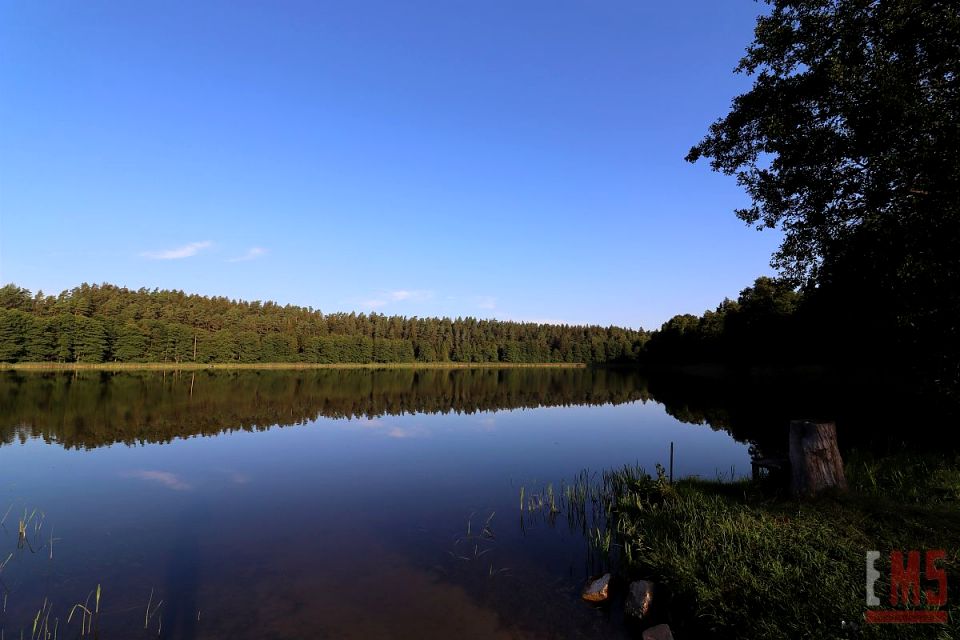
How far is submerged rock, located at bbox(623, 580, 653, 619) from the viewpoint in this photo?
9.49m

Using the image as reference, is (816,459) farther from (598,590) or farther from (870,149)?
(870,149)

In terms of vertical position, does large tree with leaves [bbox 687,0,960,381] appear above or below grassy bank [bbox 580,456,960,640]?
above

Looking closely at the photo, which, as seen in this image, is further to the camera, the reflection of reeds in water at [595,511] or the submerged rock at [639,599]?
the reflection of reeds in water at [595,511]

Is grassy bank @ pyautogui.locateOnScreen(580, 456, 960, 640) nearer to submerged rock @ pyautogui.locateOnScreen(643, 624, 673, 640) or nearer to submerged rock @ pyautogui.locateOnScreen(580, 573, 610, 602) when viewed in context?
submerged rock @ pyautogui.locateOnScreen(643, 624, 673, 640)

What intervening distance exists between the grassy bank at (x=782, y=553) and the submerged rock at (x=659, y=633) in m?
0.41

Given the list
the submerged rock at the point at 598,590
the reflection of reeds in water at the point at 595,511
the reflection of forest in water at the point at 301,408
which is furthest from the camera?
the reflection of forest in water at the point at 301,408

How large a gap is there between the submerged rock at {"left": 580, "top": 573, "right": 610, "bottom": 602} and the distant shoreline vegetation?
11823 centimetres

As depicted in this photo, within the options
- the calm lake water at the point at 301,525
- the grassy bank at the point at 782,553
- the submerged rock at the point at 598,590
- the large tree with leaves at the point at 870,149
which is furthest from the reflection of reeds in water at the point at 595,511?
the large tree with leaves at the point at 870,149

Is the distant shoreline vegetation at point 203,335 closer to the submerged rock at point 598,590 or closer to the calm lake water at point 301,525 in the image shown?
the calm lake water at point 301,525

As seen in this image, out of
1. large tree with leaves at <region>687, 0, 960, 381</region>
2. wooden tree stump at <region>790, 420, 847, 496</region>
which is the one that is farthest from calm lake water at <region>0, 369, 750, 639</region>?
large tree with leaves at <region>687, 0, 960, 381</region>

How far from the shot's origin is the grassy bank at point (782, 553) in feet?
Answer: 23.9

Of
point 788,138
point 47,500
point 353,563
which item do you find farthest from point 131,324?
point 788,138

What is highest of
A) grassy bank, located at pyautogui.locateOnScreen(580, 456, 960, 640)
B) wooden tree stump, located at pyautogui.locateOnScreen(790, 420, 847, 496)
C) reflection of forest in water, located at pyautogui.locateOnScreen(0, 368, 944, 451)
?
wooden tree stump, located at pyautogui.locateOnScreen(790, 420, 847, 496)

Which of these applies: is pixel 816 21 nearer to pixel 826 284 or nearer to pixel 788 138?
pixel 788 138
